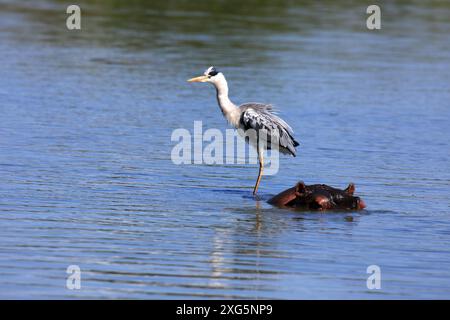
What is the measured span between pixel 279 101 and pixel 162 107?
251 cm

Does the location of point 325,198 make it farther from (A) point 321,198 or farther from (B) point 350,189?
(B) point 350,189

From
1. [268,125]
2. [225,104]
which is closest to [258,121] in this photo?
[268,125]

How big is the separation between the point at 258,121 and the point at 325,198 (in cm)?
188

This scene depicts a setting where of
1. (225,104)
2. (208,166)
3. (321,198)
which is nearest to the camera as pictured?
(321,198)

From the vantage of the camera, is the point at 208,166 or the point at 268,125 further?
the point at 208,166

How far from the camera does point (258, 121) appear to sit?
1512 cm

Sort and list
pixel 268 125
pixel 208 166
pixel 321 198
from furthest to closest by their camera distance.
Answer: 1. pixel 208 166
2. pixel 268 125
3. pixel 321 198

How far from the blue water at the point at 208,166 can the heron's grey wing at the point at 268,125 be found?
70 centimetres

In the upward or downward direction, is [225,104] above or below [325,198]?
above

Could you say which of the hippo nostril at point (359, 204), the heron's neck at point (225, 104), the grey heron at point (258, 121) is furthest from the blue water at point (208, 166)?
the heron's neck at point (225, 104)

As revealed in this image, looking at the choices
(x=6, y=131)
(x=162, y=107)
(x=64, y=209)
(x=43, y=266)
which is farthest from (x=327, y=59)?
(x=43, y=266)

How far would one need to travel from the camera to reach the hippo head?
13.7 m
